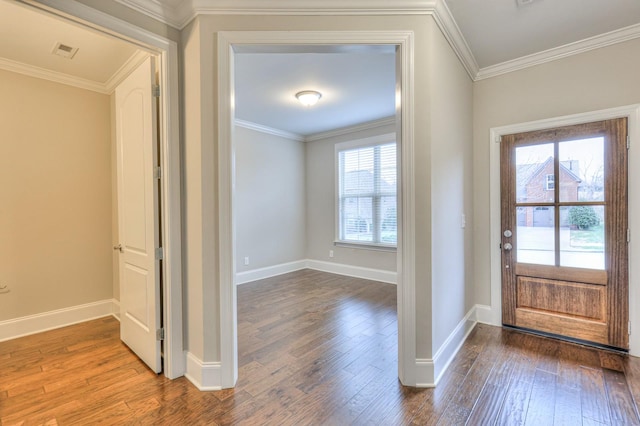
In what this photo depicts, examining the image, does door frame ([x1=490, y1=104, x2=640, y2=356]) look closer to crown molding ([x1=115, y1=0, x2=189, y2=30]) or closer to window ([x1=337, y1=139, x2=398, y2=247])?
window ([x1=337, y1=139, x2=398, y2=247])

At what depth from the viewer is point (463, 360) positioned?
236cm

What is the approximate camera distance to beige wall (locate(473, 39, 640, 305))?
2451mm

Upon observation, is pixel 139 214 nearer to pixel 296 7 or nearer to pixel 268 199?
pixel 296 7

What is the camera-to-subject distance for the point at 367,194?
5.21m

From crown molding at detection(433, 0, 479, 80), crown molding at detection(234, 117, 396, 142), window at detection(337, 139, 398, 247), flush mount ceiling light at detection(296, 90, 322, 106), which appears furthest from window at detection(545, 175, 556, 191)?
flush mount ceiling light at detection(296, 90, 322, 106)

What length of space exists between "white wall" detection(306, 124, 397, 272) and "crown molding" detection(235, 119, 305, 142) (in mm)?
326

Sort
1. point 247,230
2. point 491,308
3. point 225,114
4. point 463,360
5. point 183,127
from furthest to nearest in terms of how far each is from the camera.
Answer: point 247,230, point 491,308, point 463,360, point 183,127, point 225,114

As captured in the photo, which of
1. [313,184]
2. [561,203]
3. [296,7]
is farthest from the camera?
[313,184]

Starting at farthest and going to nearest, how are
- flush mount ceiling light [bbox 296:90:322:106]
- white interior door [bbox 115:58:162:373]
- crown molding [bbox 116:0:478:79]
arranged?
1. flush mount ceiling light [bbox 296:90:322:106]
2. white interior door [bbox 115:58:162:373]
3. crown molding [bbox 116:0:478:79]

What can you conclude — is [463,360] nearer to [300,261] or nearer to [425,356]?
[425,356]

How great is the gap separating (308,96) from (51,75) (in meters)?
2.75

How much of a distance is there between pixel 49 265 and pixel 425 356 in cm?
384

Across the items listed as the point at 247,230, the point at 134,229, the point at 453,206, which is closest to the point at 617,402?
the point at 453,206

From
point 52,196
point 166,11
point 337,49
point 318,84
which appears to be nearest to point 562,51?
point 337,49
